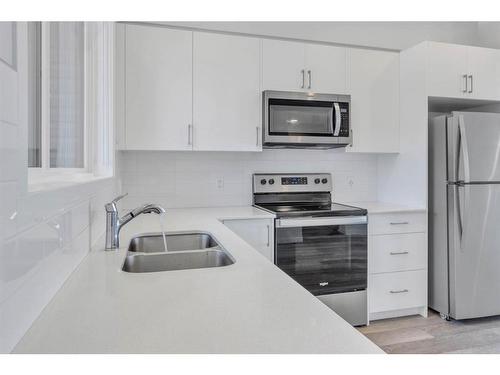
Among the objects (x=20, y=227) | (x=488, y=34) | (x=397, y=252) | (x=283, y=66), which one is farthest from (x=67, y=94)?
(x=488, y=34)

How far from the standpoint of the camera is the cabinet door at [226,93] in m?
2.72

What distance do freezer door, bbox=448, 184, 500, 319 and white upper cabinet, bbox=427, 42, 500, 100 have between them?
83 centimetres

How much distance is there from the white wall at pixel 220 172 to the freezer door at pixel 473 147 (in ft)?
2.70

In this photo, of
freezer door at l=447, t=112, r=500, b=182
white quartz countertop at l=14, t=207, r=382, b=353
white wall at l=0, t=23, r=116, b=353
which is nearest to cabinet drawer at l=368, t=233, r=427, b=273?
freezer door at l=447, t=112, r=500, b=182

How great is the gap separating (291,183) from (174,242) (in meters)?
1.59

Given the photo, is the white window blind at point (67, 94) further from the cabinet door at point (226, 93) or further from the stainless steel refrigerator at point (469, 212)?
the stainless steel refrigerator at point (469, 212)

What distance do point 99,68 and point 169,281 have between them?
57.0 inches

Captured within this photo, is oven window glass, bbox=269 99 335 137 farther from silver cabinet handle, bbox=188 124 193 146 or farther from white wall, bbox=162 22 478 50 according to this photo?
white wall, bbox=162 22 478 50

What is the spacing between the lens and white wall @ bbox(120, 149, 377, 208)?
9.61 feet

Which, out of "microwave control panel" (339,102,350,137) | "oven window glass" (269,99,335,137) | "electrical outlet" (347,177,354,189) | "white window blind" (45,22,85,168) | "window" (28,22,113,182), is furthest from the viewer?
"electrical outlet" (347,177,354,189)

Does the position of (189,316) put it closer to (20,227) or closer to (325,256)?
(20,227)

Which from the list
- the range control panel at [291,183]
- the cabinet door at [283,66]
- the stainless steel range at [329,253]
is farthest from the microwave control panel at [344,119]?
the stainless steel range at [329,253]
